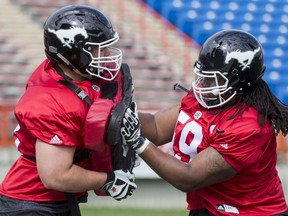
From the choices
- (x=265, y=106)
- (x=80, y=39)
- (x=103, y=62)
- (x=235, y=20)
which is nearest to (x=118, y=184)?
(x=103, y=62)

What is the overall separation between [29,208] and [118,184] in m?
0.45

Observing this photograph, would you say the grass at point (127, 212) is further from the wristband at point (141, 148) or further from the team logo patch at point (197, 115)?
the wristband at point (141, 148)

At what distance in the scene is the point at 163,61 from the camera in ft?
32.3

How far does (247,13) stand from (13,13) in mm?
3265

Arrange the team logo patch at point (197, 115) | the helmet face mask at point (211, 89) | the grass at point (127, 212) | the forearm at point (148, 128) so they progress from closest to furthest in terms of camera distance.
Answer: the helmet face mask at point (211, 89) → the team logo patch at point (197, 115) → the forearm at point (148, 128) → the grass at point (127, 212)

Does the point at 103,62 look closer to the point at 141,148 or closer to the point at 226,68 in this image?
the point at 141,148

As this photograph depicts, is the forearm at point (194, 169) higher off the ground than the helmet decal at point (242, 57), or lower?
lower

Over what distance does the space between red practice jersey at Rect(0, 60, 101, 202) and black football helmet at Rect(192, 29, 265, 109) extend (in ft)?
1.82

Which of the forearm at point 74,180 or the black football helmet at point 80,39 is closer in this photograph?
the forearm at point 74,180

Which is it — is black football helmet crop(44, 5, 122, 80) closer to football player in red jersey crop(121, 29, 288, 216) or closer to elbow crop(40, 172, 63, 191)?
football player in red jersey crop(121, 29, 288, 216)

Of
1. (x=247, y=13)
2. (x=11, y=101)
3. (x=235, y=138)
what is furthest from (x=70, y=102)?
(x=247, y=13)

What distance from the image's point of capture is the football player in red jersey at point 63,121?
336 cm

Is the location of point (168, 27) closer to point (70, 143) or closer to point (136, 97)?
point (136, 97)

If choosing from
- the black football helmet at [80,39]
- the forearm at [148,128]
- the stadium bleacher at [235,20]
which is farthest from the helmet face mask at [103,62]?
the stadium bleacher at [235,20]
